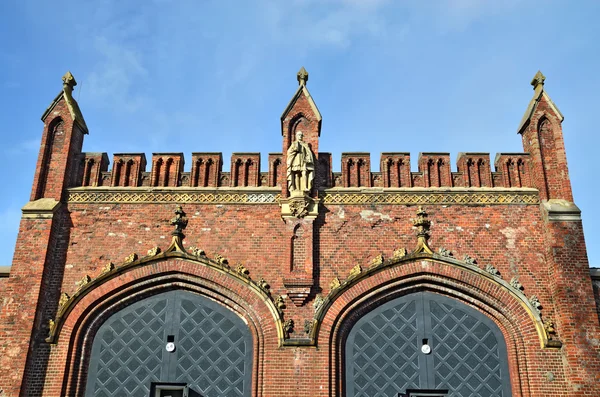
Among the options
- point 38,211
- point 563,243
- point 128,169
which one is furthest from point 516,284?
point 38,211

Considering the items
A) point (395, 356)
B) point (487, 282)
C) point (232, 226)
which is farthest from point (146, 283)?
point (487, 282)

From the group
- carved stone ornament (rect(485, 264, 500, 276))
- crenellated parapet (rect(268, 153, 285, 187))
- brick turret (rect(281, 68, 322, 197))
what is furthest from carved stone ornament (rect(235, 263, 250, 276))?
carved stone ornament (rect(485, 264, 500, 276))

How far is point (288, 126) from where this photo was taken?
58.5 ft

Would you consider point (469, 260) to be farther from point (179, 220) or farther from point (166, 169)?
point (166, 169)

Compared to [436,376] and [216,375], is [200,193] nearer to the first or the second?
[216,375]

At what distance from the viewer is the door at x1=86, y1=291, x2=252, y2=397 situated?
50.3ft

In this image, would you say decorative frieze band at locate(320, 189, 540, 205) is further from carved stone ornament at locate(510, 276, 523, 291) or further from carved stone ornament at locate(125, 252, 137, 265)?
carved stone ornament at locate(125, 252, 137, 265)

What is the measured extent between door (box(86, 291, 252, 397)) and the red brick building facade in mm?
34

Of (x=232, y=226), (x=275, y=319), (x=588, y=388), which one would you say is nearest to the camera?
(x=588, y=388)

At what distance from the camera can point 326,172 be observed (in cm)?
1752

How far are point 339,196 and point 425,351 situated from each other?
4.24 meters

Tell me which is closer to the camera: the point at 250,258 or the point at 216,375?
the point at 216,375

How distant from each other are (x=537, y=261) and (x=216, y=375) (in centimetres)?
791

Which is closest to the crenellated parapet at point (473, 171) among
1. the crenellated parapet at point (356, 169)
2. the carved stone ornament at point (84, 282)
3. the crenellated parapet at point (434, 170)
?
the crenellated parapet at point (434, 170)
